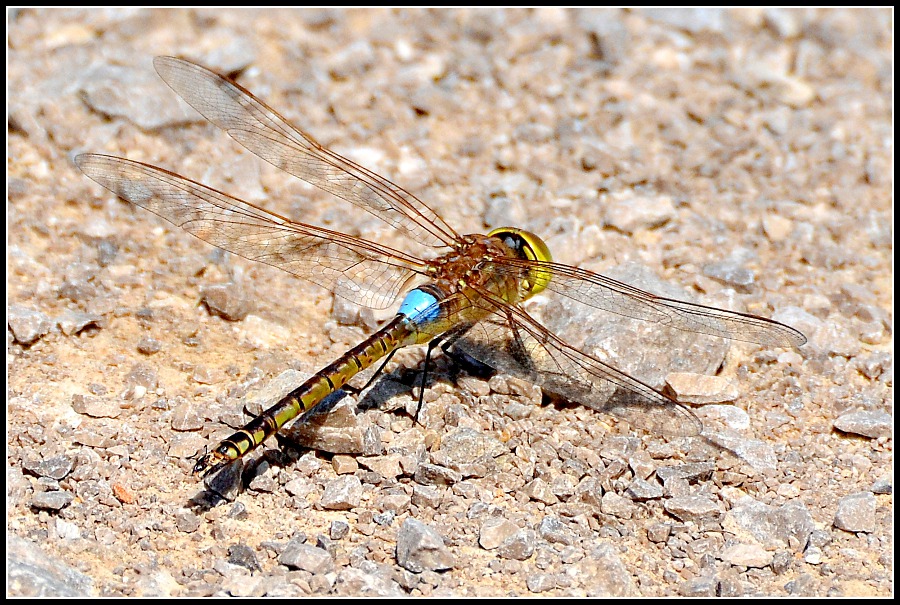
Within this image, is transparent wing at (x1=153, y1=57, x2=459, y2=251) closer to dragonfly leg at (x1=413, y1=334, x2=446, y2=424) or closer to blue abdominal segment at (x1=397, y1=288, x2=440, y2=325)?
blue abdominal segment at (x1=397, y1=288, x2=440, y2=325)

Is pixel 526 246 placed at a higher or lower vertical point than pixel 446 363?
higher

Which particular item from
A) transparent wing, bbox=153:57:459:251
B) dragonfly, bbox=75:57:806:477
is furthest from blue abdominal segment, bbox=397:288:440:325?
transparent wing, bbox=153:57:459:251

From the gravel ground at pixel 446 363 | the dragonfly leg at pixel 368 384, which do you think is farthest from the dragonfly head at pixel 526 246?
the dragonfly leg at pixel 368 384

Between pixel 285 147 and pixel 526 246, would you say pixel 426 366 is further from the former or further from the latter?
pixel 285 147

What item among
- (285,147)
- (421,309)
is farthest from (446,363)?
(285,147)

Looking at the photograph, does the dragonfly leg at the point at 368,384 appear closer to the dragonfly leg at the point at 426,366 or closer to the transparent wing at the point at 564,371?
the dragonfly leg at the point at 426,366

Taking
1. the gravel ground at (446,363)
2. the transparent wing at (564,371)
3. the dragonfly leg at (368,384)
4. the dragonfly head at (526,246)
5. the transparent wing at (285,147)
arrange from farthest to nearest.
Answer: the transparent wing at (285,147) < the dragonfly head at (526,246) < the dragonfly leg at (368,384) < the transparent wing at (564,371) < the gravel ground at (446,363)

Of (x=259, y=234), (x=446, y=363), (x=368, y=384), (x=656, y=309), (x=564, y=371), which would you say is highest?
(x=656, y=309)

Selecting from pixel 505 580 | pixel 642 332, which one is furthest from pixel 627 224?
pixel 505 580
